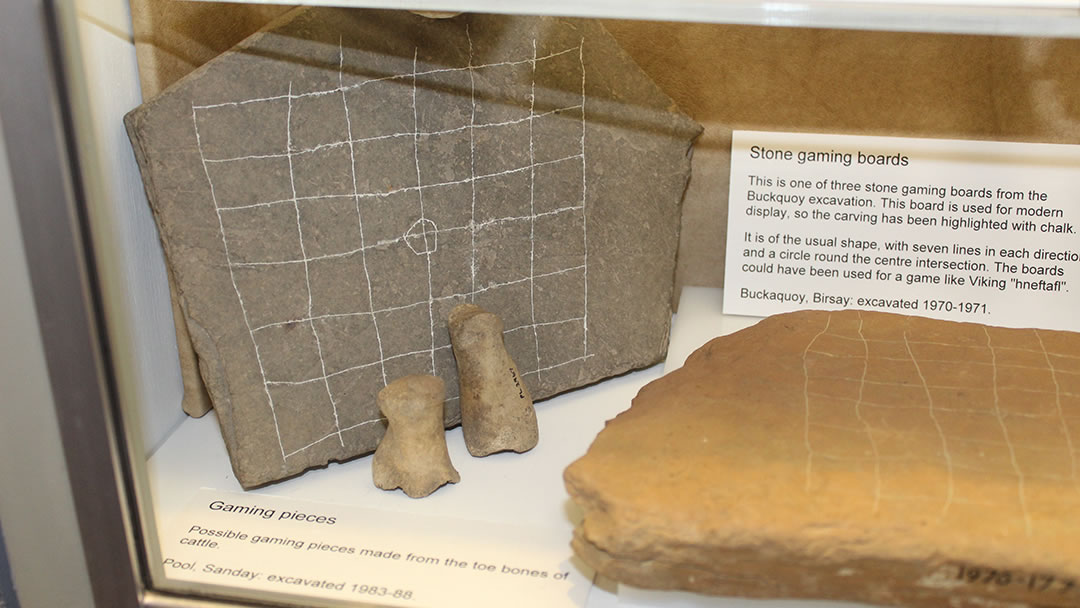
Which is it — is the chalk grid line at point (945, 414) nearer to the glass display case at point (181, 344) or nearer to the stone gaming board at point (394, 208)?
the glass display case at point (181, 344)

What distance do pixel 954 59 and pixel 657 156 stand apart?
1.68 ft

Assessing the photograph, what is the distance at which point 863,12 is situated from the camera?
3.14ft

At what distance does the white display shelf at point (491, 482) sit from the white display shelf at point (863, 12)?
25.3 inches

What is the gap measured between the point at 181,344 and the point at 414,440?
460 mm

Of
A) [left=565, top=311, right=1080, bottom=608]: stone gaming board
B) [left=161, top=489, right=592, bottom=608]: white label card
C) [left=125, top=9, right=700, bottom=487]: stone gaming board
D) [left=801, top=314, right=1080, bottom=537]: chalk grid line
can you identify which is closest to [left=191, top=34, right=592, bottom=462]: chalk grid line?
[left=125, top=9, right=700, bottom=487]: stone gaming board

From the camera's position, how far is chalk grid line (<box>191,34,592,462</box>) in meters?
1.32

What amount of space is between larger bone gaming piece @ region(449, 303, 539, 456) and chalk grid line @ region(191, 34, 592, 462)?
0.07 m

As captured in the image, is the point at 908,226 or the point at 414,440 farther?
the point at 908,226

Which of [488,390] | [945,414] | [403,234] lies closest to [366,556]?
[488,390]

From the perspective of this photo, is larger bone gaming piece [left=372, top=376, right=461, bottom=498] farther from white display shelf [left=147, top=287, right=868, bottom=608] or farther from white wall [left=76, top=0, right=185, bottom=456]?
white wall [left=76, top=0, right=185, bottom=456]

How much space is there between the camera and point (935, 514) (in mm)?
1040

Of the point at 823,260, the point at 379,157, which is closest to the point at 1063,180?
the point at 823,260

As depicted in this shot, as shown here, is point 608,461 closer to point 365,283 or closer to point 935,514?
point 935,514

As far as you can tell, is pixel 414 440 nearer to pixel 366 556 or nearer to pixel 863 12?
pixel 366 556
